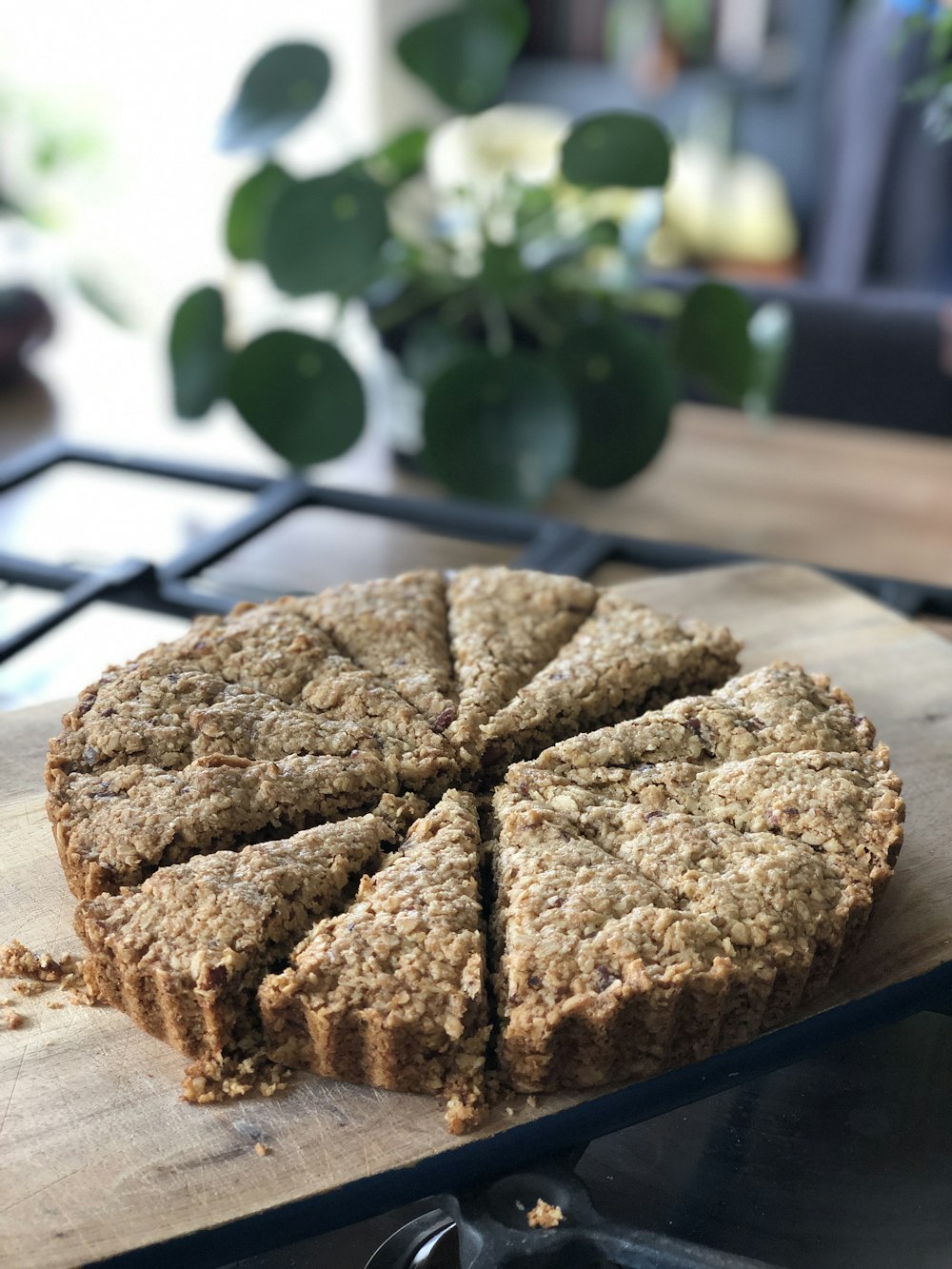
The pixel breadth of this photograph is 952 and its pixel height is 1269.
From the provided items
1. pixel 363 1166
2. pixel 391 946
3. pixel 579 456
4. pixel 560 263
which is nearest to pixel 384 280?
pixel 560 263

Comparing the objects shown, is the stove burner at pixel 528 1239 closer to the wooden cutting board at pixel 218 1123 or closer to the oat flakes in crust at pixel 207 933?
the wooden cutting board at pixel 218 1123

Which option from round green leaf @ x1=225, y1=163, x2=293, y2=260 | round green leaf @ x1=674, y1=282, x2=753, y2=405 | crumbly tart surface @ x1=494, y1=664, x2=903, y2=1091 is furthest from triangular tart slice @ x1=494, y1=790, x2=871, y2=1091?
round green leaf @ x1=225, y1=163, x2=293, y2=260

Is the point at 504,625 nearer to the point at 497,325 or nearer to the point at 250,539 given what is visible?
the point at 250,539

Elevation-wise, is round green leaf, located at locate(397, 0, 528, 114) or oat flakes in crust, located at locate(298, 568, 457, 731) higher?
round green leaf, located at locate(397, 0, 528, 114)

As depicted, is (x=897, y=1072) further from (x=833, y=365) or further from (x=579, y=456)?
(x=833, y=365)

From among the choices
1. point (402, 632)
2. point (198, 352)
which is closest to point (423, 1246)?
point (402, 632)

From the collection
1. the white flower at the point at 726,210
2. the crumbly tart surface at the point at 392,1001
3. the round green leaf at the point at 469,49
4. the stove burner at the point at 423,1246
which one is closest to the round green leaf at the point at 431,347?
the round green leaf at the point at 469,49

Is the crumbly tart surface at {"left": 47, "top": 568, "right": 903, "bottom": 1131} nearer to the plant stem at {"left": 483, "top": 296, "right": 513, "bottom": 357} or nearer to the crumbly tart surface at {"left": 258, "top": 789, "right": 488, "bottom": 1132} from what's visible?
the crumbly tart surface at {"left": 258, "top": 789, "right": 488, "bottom": 1132}
